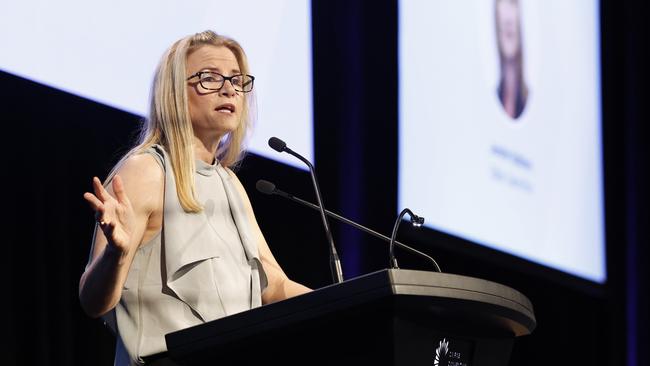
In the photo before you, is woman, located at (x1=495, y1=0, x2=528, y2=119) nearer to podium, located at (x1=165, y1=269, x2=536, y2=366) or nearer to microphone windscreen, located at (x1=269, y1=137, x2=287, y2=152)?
microphone windscreen, located at (x1=269, y1=137, x2=287, y2=152)

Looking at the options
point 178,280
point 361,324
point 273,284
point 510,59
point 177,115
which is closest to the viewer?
point 361,324

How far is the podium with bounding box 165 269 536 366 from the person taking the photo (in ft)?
5.13

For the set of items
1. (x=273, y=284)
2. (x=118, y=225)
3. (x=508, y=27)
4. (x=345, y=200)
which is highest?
(x=508, y=27)

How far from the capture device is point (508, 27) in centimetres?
502

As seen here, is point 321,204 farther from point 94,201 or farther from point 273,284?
point 94,201

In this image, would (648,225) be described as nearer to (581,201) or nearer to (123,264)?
(581,201)

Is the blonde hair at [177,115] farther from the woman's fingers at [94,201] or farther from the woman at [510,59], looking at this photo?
the woman at [510,59]

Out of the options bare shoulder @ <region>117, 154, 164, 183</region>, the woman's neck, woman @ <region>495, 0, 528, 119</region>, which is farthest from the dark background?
bare shoulder @ <region>117, 154, 164, 183</region>

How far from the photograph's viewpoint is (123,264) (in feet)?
5.78

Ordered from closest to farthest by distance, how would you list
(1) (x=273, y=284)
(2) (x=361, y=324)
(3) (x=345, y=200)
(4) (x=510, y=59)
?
(2) (x=361, y=324) → (1) (x=273, y=284) → (3) (x=345, y=200) → (4) (x=510, y=59)

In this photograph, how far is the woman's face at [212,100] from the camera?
85.9 inches

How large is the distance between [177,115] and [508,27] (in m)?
3.18

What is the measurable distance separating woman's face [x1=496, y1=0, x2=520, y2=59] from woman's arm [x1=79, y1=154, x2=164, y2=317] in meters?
3.20

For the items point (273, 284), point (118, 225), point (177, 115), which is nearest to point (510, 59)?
point (273, 284)
